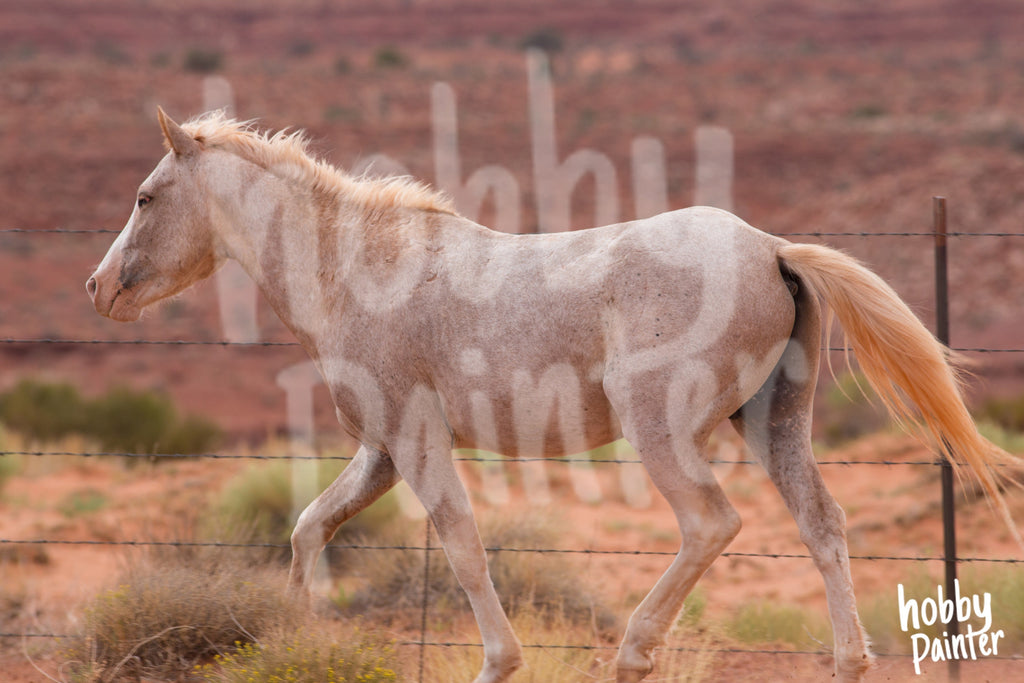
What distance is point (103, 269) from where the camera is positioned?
4.16 metres

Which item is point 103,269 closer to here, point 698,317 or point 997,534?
point 698,317

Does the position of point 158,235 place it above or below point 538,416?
above

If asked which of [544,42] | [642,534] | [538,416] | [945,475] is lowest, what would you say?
[642,534]

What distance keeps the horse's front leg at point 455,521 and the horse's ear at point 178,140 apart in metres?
1.47

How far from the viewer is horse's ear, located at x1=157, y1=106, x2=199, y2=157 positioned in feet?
13.4

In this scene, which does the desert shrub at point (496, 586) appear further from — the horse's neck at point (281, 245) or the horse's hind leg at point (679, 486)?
the horse's neck at point (281, 245)

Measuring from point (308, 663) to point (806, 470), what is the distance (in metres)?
2.09

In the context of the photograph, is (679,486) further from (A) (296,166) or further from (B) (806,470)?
(A) (296,166)

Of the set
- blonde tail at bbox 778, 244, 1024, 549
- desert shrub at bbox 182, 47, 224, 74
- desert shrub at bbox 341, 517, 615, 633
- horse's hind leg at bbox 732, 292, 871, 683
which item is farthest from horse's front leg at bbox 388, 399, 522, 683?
desert shrub at bbox 182, 47, 224, 74

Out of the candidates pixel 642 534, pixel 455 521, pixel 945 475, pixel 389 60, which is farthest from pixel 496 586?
pixel 389 60

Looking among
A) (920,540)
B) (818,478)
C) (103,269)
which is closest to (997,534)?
(920,540)

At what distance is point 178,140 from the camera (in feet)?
13.5

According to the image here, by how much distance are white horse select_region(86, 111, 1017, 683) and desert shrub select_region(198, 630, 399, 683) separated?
0.44 meters

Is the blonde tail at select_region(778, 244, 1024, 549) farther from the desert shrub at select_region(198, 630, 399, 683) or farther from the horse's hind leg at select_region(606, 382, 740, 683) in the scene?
the desert shrub at select_region(198, 630, 399, 683)
